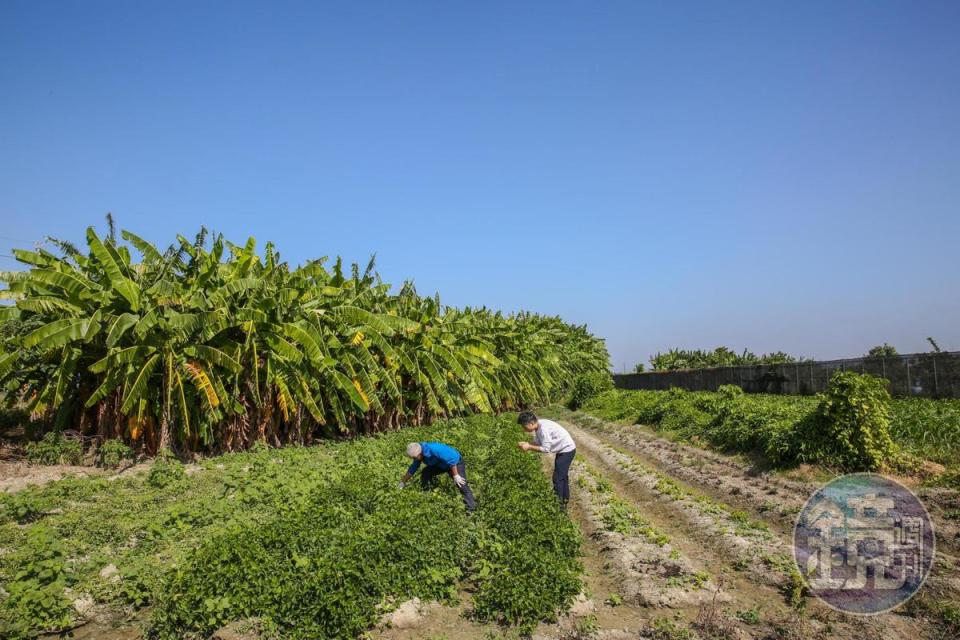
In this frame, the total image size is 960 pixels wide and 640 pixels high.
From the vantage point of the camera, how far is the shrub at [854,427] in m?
11.3

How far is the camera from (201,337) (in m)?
14.4

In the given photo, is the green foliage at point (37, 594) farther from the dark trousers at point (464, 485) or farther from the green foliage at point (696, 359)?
the green foliage at point (696, 359)

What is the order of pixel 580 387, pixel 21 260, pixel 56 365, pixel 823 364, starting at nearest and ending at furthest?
pixel 21 260
pixel 56 365
pixel 823 364
pixel 580 387

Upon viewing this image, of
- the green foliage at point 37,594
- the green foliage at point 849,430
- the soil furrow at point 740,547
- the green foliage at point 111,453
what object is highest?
the green foliage at point 849,430

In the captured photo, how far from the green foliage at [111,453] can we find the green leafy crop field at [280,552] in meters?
2.15

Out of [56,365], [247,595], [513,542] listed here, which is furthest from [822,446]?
[56,365]

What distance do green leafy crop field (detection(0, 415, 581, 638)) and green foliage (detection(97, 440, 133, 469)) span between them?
2.15 m

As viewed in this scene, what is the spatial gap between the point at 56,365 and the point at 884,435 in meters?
19.3

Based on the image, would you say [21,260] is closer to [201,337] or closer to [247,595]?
[201,337]

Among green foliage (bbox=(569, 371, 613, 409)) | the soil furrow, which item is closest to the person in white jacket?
the soil furrow

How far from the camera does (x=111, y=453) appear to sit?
1306 centimetres

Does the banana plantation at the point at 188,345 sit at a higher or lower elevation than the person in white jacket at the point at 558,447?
higher

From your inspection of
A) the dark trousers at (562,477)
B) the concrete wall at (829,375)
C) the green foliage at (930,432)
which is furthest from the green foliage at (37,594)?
the concrete wall at (829,375)

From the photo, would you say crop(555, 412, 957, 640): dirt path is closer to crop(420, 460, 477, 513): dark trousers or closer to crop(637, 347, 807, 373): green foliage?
crop(420, 460, 477, 513): dark trousers
